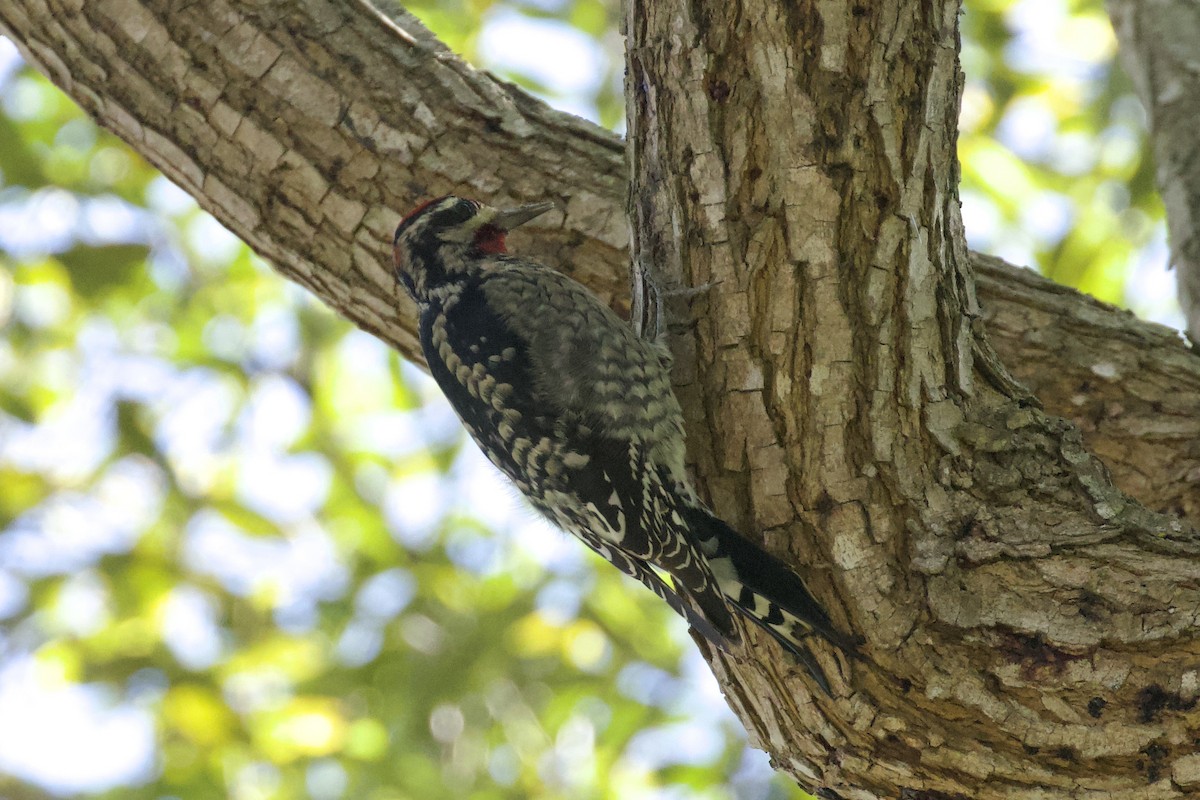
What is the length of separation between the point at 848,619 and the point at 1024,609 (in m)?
0.38

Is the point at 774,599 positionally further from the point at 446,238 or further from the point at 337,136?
the point at 337,136

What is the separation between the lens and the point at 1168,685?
2363mm

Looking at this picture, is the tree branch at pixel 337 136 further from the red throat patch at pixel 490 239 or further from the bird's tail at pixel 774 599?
the bird's tail at pixel 774 599

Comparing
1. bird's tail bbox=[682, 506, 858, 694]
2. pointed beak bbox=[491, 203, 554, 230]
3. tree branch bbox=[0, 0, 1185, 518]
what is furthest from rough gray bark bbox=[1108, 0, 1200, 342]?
pointed beak bbox=[491, 203, 554, 230]

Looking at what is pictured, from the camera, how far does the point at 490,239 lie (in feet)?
11.3

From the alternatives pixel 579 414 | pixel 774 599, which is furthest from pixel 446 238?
pixel 774 599

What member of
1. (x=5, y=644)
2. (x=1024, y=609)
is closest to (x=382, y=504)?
(x=5, y=644)

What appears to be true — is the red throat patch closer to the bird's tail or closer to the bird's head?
the bird's head

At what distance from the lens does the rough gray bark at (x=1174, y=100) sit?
385 cm

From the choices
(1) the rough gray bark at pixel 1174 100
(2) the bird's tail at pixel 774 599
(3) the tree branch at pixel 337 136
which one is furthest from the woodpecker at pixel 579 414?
(1) the rough gray bark at pixel 1174 100

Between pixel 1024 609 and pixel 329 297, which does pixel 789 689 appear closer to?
pixel 1024 609

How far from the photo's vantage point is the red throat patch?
331 centimetres

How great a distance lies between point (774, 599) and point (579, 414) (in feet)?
2.81

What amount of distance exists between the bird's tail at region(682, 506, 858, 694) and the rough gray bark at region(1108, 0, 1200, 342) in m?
2.00
